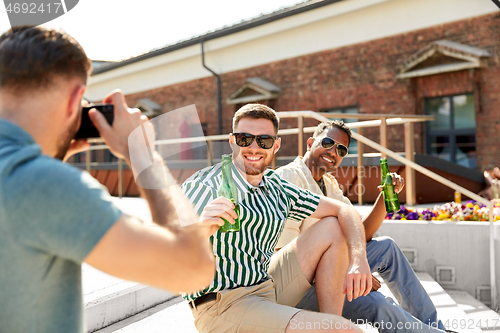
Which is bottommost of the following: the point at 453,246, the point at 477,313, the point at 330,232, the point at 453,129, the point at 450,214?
the point at 477,313

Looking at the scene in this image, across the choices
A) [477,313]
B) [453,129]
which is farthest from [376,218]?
[453,129]

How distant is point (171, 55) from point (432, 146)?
Answer: 8386 millimetres

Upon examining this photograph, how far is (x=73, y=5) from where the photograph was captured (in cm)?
259

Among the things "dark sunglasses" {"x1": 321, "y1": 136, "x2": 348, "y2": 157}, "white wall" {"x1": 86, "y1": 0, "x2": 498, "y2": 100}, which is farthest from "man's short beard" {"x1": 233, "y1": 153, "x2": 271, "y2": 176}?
"white wall" {"x1": 86, "y1": 0, "x2": 498, "y2": 100}

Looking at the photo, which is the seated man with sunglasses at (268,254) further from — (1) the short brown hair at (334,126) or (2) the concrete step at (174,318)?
(1) the short brown hair at (334,126)

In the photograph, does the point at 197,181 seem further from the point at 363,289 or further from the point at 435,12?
the point at 435,12

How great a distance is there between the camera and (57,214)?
0.68 m

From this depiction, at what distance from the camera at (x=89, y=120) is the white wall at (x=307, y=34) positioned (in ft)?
23.7

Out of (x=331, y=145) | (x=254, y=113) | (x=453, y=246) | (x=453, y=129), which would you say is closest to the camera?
(x=254, y=113)

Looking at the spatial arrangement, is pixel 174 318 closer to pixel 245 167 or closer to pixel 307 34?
pixel 245 167

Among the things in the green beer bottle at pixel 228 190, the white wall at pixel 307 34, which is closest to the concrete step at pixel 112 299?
the green beer bottle at pixel 228 190

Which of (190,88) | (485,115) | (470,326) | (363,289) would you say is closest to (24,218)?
(363,289)

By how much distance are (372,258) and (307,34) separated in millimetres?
8574

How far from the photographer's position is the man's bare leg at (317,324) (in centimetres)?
149
